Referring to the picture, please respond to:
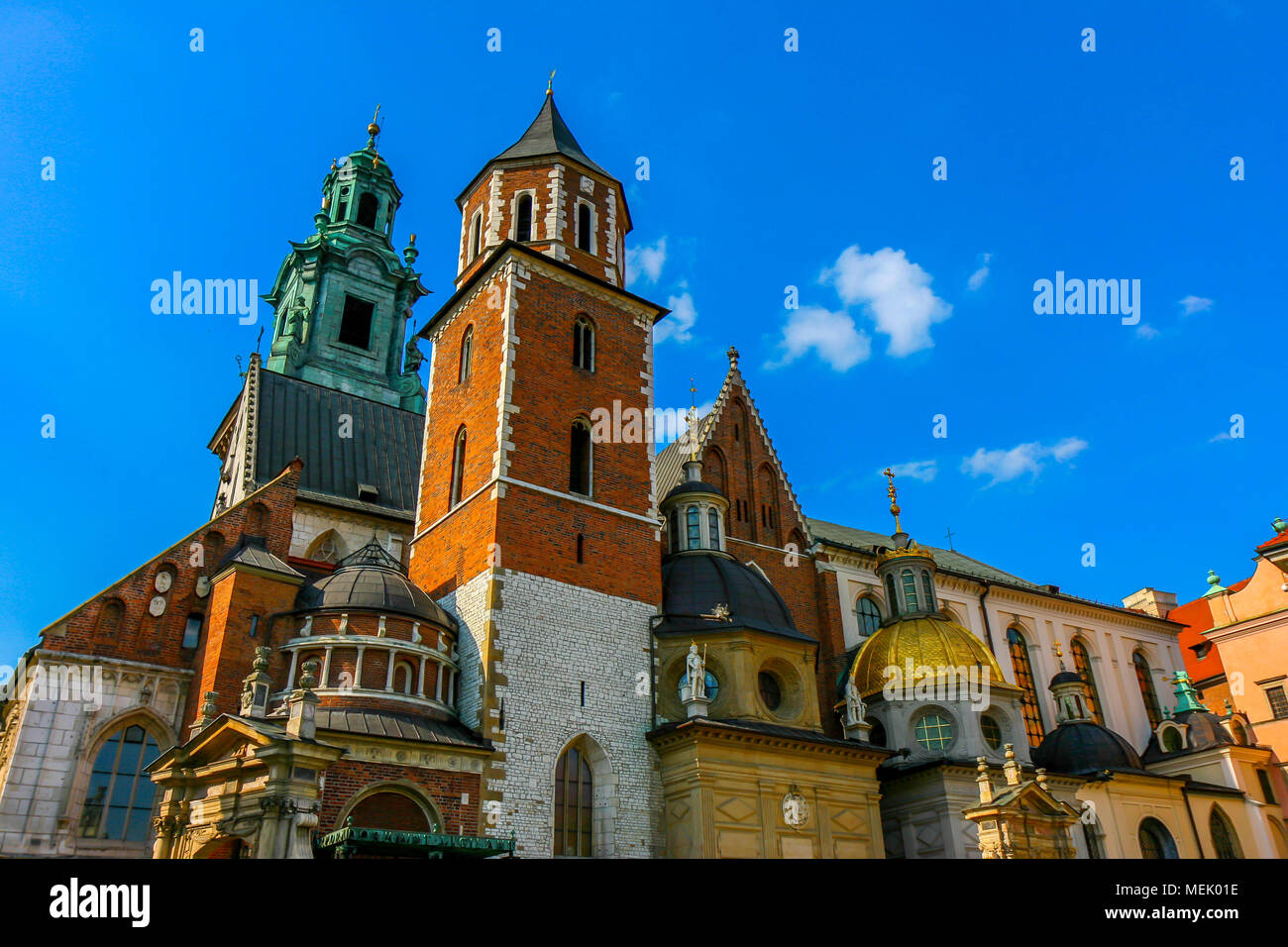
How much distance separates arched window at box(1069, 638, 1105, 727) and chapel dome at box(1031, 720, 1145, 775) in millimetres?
7766

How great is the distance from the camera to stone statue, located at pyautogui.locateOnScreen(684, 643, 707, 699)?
2244cm

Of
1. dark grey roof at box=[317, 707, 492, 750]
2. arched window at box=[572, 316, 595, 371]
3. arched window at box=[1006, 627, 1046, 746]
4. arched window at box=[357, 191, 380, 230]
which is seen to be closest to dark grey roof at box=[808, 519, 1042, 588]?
arched window at box=[1006, 627, 1046, 746]

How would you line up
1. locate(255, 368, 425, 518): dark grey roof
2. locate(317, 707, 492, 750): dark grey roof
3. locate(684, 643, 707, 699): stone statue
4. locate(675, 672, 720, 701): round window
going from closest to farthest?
locate(317, 707, 492, 750): dark grey roof < locate(684, 643, 707, 699): stone statue < locate(675, 672, 720, 701): round window < locate(255, 368, 425, 518): dark grey roof

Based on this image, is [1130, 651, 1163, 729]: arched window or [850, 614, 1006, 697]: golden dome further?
[1130, 651, 1163, 729]: arched window

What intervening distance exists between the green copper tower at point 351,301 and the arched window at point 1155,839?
35228mm

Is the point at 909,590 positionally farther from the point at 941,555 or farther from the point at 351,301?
the point at 351,301

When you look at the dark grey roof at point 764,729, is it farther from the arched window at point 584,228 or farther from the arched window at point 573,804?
the arched window at point 584,228

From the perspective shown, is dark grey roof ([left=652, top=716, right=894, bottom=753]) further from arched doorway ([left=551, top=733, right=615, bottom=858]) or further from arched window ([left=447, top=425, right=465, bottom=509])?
arched window ([left=447, top=425, right=465, bottom=509])

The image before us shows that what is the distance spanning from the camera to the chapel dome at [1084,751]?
101 ft

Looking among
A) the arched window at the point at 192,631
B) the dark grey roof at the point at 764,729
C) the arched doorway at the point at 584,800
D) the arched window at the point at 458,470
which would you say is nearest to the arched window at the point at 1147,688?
the dark grey roof at the point at 764,729
